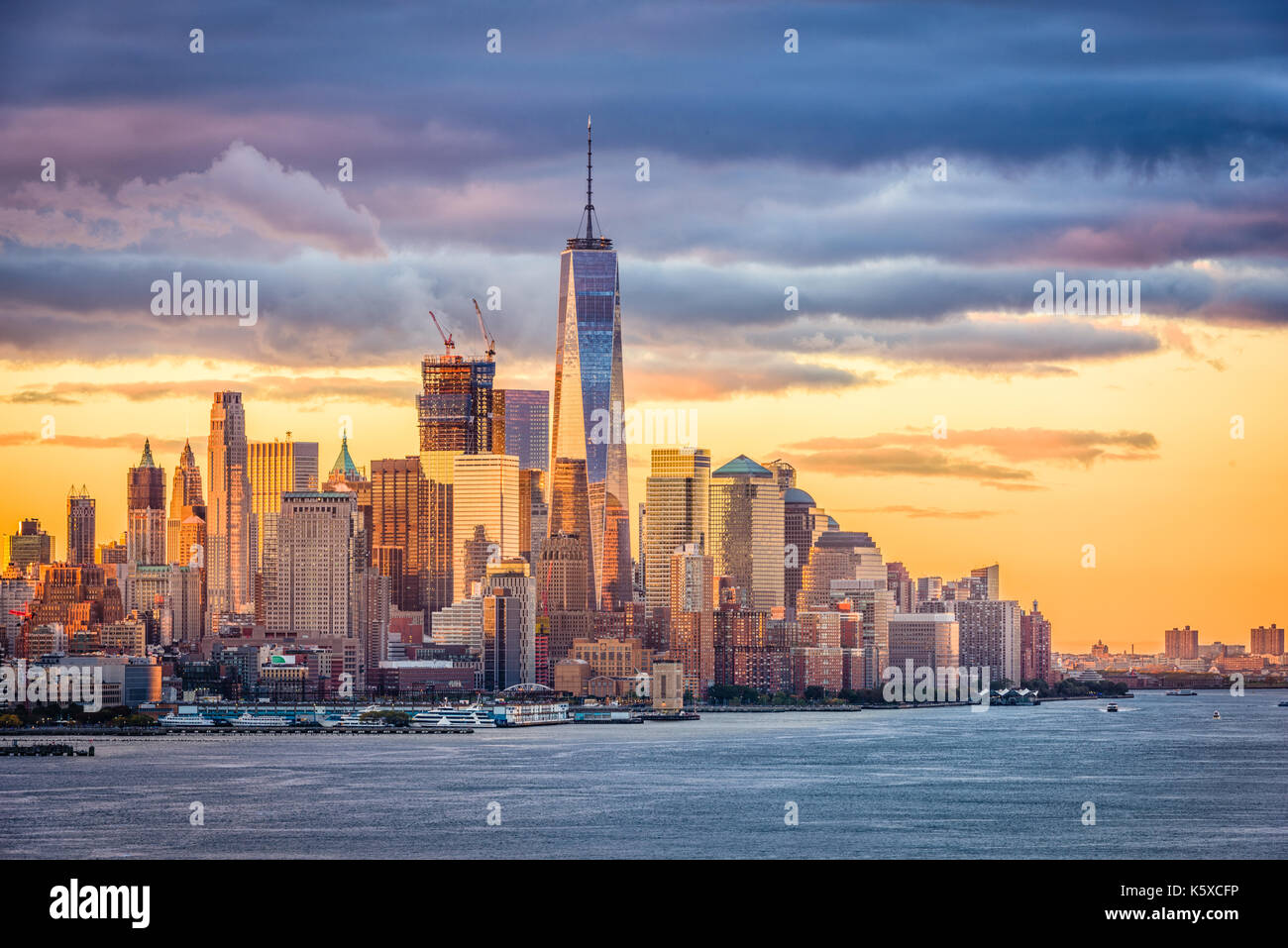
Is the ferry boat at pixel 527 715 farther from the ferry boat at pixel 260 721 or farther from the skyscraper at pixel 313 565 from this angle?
the skyscraper at pixel 313 565

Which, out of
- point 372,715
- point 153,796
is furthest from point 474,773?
point 372,715

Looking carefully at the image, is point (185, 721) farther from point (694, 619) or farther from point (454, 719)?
point (694, 619)

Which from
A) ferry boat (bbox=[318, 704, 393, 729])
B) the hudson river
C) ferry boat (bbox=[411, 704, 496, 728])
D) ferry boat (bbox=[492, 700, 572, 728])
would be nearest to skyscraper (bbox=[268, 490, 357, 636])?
ferry boat (bbox=[492, 700, 572, 728])

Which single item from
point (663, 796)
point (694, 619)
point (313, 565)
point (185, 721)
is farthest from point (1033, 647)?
point (663, 796)

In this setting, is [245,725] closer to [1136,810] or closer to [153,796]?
[153,796]

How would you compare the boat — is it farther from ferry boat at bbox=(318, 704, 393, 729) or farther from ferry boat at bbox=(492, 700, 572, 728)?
ferry boat at bbox=(492, 700, 572, 728)

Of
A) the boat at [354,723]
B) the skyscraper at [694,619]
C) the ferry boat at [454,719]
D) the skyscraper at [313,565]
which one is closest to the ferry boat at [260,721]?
the boat at [354,723]
